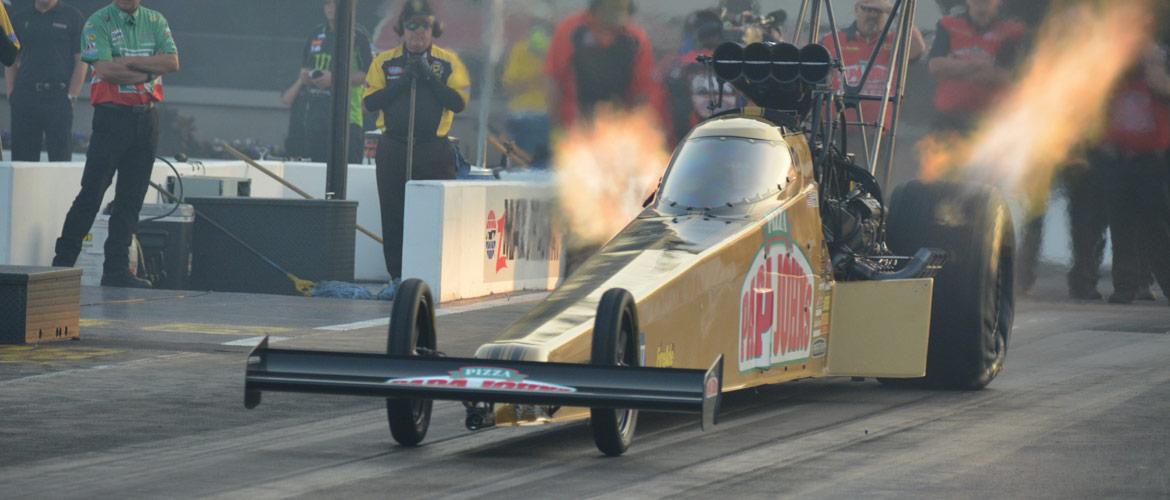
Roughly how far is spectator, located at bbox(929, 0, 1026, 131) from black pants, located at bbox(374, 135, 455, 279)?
4773 millimetres

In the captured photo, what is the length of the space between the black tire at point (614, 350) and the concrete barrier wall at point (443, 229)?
7.99 m

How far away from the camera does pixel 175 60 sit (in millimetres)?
14711

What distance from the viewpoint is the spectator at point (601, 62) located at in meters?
14.5

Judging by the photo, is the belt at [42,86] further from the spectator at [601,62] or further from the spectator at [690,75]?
the spectator at [690,75]


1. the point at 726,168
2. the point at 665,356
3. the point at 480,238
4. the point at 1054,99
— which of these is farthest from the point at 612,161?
the point at 665,356

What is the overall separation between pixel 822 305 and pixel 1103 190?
9.07m

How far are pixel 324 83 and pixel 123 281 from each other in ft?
28.1

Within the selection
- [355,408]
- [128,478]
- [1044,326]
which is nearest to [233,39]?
[1044,326]

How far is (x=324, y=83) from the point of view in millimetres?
23484

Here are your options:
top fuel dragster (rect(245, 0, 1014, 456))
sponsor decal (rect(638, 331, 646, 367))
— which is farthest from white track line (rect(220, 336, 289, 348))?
sponsor decal (rect(638, 331, 646, 367))

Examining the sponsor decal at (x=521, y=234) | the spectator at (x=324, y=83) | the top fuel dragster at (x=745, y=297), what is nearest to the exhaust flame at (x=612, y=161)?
the sponsor decal at (x=521, y=234)

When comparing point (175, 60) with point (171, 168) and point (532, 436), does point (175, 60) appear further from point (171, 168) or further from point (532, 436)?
point (532, 436)

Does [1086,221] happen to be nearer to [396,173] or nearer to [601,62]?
[601,62]

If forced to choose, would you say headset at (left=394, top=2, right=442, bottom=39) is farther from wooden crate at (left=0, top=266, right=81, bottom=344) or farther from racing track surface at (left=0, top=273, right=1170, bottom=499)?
wooden crate at (left=0, top=266, right=81, bottom=344)
